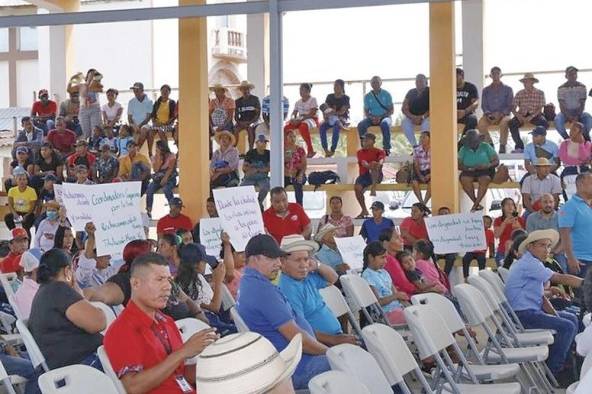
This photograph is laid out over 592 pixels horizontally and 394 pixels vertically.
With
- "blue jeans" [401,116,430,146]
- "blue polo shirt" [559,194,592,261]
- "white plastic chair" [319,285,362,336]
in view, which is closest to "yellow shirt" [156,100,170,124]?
"blue jeans" [401,116,430,146]

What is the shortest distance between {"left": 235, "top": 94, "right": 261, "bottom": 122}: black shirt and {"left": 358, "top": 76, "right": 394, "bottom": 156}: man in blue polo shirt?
1.68 metres

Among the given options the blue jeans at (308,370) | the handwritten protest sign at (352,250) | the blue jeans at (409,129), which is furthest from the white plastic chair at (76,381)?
the blue jeans at (409,129)

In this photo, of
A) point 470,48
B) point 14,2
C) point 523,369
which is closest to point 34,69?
point 14,2

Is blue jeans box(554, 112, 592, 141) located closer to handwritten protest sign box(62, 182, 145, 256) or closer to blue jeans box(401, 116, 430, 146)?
blue jeans box(401, 116, 430, 146)

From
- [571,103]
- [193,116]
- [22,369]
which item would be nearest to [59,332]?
[22,369]

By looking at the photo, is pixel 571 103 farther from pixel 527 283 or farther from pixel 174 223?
pixel 527 283

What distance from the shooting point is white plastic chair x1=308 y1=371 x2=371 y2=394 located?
423 cm

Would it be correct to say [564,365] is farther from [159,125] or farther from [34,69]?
[34,69]

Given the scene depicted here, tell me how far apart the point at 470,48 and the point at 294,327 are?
13399 millimetres

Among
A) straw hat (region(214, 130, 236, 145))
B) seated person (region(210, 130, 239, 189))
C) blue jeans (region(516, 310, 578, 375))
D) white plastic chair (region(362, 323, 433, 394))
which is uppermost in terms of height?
straw hat (region(214, 130, 236, 145))

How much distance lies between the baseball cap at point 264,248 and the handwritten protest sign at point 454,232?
20.2 ft

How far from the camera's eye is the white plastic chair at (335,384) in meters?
4.23

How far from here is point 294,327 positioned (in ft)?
19.8

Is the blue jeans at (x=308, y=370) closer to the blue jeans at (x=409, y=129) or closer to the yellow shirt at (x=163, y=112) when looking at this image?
the blue jeans at (x=409, y=129)
